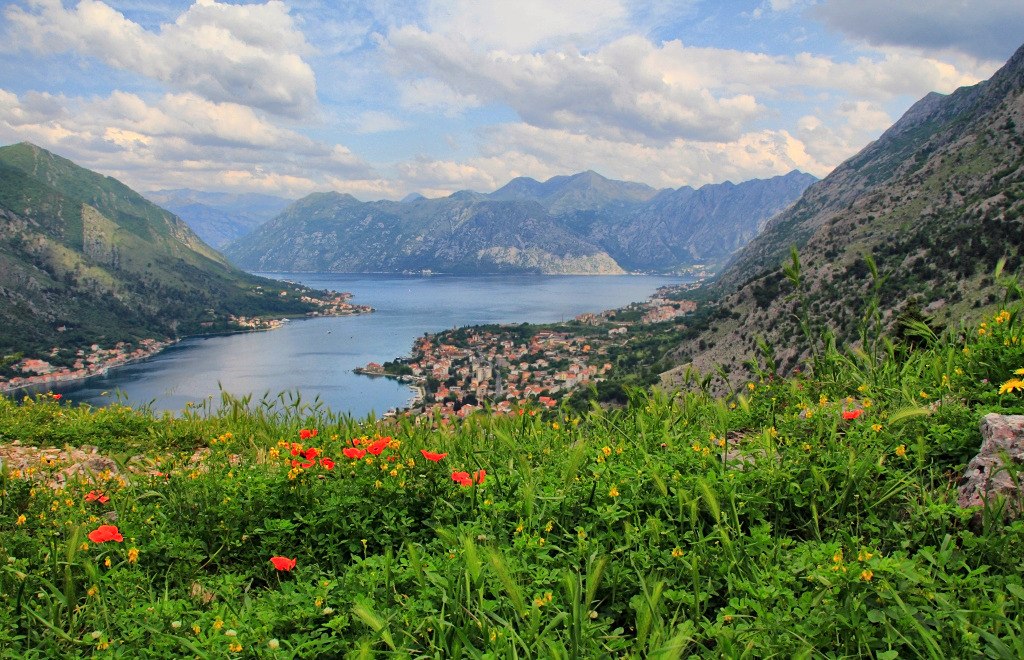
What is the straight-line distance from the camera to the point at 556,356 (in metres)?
122

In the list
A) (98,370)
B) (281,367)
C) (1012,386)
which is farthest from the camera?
(98,370)

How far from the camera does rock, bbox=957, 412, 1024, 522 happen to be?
121 inches

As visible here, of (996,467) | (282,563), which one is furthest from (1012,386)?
(282,563)

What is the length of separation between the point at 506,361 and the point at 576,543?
11845 centimetres

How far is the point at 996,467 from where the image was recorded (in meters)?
3.25

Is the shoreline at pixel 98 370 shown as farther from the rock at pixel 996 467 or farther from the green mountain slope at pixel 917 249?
the rock at pixel 996 467

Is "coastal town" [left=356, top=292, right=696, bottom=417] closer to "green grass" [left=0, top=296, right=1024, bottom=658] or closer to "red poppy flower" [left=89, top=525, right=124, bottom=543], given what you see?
"green grass" [left=0, top=296, right=1024, bottom=658]

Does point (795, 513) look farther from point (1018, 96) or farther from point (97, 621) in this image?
point (1018, 96)

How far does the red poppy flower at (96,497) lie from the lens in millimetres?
4449

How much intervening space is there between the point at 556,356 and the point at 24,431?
4542 inches

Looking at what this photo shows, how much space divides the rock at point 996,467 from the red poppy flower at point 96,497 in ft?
19.1

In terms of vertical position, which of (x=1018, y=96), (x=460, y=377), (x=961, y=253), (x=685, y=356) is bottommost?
(x=460, y=377)

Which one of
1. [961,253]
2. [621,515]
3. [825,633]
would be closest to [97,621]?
[621,515]

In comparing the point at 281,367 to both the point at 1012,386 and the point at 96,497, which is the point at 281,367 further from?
the point at 1012,386
